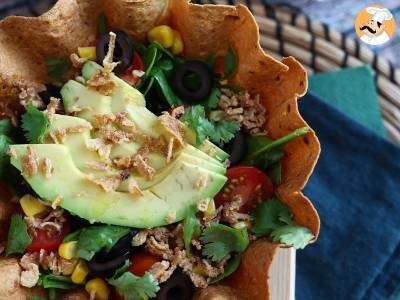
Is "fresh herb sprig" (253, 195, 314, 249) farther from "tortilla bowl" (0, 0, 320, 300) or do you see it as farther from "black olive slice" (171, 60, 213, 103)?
"black olive slice" (171, 60, 213, 103)

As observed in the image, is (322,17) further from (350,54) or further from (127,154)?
(127,154)

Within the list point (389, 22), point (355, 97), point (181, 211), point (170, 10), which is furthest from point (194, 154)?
point (389, 22)

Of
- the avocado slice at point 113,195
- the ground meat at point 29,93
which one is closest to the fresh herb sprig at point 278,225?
the avocado slice at point 113,195

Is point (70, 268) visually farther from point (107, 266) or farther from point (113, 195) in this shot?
point (113, 195)

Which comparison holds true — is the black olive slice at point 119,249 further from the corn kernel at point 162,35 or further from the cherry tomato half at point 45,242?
the corn kernel at point 162,35

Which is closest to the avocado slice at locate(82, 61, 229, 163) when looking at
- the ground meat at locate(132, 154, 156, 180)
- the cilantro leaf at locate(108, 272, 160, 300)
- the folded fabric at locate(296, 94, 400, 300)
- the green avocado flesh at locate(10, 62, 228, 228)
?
the green avocado flesh at locate(10, 62, 228, 228)
